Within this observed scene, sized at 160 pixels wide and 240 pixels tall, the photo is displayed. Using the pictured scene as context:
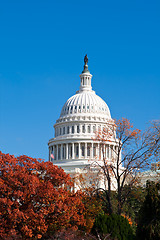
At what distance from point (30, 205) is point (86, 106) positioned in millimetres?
101557

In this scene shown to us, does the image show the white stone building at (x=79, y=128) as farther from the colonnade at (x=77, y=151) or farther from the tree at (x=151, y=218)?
the tree at (x=151, y=218)

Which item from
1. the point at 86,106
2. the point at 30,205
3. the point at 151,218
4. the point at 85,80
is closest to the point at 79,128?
the point at 86,106

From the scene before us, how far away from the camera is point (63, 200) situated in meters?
46.4

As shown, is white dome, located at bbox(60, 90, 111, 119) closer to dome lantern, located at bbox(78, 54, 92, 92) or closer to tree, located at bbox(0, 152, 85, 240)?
dome lantern, located at bbox(78, 54, 92, 92)

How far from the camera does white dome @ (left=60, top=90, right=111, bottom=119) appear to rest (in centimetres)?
14538

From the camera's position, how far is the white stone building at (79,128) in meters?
137

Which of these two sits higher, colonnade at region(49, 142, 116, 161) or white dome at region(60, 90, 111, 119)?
white dome at region(60, 90, 111, 119)

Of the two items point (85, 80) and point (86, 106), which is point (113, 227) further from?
point (85, 80)

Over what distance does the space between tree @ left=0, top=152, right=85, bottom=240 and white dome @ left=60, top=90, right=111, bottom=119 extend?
96.6 metres

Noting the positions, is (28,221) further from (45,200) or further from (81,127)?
(81,127)

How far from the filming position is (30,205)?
45.7 meters

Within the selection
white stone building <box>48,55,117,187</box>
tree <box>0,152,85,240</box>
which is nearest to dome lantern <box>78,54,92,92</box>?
white stone building <box>48,55,117,187</box>

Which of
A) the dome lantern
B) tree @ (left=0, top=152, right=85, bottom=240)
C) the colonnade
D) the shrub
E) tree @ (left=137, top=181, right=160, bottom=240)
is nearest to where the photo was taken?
tree @ (left=137, top=181, right=160, bottom=240)

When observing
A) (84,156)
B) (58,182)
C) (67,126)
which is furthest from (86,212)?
(67,126)
